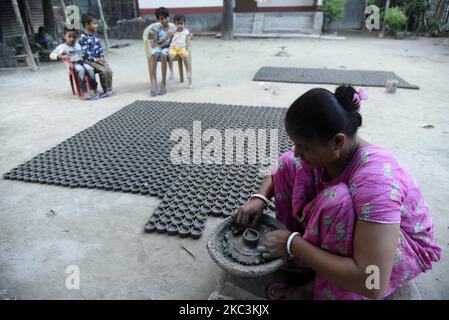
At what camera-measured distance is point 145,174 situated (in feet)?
9.47

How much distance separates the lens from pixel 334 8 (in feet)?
39.7

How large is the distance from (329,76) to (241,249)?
18.2 ft

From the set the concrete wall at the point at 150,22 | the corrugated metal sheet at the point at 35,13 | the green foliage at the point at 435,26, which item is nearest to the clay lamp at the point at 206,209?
the corrugated metal sheet at the point at 35,13

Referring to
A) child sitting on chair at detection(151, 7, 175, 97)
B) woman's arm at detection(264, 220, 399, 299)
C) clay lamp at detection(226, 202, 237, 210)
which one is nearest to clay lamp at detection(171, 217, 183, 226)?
clay lamp at detection(226, 202, 237, 210)

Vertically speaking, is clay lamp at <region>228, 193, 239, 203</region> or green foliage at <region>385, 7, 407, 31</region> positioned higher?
green foliage at <region>385, 7, 407, 31</region>

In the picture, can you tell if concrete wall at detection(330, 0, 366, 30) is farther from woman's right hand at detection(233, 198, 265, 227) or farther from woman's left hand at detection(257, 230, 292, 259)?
woman's left hand at detection(257, 230, 292, 259)

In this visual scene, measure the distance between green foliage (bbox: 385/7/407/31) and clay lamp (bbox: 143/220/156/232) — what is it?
1262cm

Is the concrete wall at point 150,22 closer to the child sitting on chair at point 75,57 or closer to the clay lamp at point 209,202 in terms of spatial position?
the child sitting on chair at point 75,57

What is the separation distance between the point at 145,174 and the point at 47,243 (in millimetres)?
1005

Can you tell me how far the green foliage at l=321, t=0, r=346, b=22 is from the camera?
475 inches

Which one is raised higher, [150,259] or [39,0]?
[39,0]

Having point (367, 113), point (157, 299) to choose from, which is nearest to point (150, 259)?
point (157, 299)

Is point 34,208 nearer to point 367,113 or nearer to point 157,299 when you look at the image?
point 157,299

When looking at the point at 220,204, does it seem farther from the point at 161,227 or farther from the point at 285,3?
the point at 285,3
